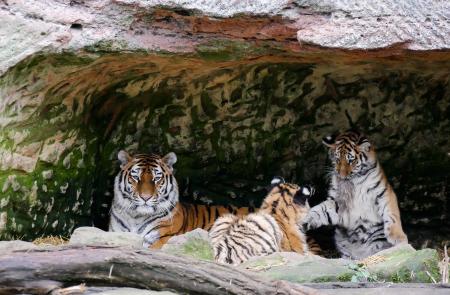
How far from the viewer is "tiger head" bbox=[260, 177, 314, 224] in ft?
26.6

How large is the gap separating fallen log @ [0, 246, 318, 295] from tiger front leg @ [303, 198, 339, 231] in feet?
11.9

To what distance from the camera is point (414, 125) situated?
28.8 ft

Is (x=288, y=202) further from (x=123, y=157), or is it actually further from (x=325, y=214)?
(x=123, y=157)

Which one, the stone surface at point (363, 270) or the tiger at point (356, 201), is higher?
the tiger at point (356, 201)

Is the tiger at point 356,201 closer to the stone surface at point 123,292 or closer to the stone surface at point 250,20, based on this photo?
the stone surface at point 250,20

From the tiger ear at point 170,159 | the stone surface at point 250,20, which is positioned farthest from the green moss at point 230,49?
the tiger ear at point 170,159

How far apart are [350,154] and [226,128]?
40.6 inches

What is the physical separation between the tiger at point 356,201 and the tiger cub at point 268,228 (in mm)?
157

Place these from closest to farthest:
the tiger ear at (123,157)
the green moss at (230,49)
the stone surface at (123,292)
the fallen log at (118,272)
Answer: the fallen log at (118,272) → the stone surface at (123,292) → the green moss at (230,49) → the tiger ear at (123,157)

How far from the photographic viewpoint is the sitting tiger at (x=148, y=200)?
27.0 ft

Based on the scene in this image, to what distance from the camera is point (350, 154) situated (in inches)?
327

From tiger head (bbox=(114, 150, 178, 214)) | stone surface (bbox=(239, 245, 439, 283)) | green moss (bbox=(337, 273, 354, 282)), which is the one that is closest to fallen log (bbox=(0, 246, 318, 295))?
stone surface (bbox=(239, 245, 439, 283))

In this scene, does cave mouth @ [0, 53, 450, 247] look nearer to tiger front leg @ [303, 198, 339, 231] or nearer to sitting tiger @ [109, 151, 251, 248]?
sitting tiger @ [109, 151, 251, 248]

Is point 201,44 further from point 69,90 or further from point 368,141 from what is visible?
point 368,141
